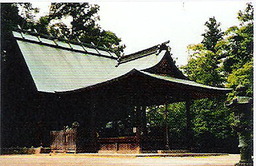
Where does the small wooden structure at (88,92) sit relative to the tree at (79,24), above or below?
below

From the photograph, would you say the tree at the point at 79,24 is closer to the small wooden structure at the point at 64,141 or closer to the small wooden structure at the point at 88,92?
the small wooden structure at the point at 88,92

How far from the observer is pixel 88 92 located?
585 inches

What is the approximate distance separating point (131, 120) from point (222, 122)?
645 cm

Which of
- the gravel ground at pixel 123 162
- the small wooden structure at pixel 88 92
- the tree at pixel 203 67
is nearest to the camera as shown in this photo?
the gravel ground at pixel 123 162

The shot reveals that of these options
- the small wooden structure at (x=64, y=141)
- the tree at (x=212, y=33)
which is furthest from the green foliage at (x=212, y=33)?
the small wooden structure at (x=64, y=141)

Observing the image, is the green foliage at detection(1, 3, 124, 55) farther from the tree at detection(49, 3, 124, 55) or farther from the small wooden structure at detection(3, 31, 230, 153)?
the small wooden structure at detection(3, 31, 230, 153)

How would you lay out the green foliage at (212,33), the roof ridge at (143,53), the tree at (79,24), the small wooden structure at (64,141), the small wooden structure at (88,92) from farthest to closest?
the tree at (79,24)
the green foliage at (212,33)
the roof ridge at (143,53)
the small wooden structure at (64,141)
the small wooden structure at (88,92)

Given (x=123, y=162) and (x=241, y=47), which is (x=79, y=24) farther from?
(x=123, y=162)

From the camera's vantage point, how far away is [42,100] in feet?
56.0

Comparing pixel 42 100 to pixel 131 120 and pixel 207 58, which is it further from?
pixel 207 58

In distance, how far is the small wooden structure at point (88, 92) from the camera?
1359 centimetres

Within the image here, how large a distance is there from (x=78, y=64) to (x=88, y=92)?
674 centimetres

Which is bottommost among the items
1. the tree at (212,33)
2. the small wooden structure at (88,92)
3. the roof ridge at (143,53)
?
the small wooden structure at (88,92)

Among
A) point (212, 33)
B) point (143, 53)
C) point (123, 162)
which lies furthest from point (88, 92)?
point (212, 33)
